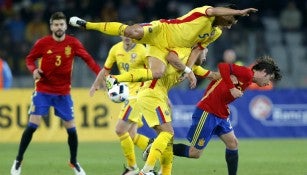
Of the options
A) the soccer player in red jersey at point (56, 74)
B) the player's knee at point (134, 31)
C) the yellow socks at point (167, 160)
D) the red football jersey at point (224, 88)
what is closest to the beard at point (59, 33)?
the soccer player in red jersey at point (56, 74)

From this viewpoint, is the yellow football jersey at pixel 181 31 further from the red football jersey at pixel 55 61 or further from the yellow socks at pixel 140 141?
the yellow socks at pixel 140 141

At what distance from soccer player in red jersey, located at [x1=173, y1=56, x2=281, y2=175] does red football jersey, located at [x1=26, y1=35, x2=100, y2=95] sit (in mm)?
2339

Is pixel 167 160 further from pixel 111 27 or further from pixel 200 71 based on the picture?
pixel 111 27

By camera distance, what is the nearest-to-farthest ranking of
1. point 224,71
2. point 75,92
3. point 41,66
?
1. point 224,71
2. point 41,66
3. point 75,92

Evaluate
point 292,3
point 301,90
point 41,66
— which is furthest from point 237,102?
point 41,66

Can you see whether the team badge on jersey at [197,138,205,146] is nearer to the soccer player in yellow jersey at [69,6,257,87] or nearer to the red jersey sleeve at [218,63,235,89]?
the soccer player in yellow jersey at [69,6,257,87]

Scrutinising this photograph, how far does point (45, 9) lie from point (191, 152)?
47.5 ft

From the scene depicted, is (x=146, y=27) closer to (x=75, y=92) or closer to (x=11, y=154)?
(x=11, y=154)

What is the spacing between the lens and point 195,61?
12875mm

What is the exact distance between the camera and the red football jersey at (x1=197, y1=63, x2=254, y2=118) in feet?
40.2

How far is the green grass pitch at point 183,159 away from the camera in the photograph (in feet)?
47.3

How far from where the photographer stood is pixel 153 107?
12.4m

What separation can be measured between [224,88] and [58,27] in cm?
296

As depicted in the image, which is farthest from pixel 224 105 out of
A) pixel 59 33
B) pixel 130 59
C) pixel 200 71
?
pixel 59 33
